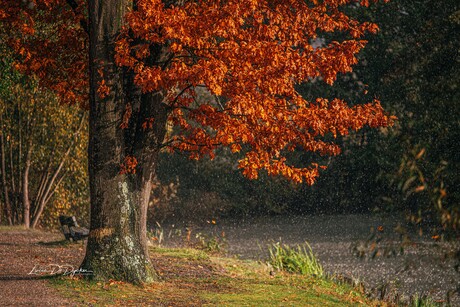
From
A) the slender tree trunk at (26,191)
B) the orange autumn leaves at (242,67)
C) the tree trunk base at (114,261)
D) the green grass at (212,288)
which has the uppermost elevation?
the orange autumn leaves at (242,67)

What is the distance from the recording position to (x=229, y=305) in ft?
35.7

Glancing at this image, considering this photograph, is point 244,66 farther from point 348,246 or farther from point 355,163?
point 355,163

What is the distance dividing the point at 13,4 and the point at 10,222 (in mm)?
10276

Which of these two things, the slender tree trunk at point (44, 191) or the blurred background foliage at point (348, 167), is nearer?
the slender tree trunk at point (44, 191)

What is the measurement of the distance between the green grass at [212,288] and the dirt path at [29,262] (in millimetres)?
339

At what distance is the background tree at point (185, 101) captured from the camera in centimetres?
1129

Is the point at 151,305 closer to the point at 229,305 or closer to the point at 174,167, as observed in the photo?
the point at 229,305

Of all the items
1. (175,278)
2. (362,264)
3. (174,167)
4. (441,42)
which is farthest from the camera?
(174,167)

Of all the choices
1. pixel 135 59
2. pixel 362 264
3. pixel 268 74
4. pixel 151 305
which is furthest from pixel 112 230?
pixel 362 264

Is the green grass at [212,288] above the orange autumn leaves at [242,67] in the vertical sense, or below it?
below

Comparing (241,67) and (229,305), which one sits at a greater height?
(241,67)

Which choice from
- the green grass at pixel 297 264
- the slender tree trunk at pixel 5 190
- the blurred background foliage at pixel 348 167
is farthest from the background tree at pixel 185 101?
the blurred background foliage at pixel 348 167

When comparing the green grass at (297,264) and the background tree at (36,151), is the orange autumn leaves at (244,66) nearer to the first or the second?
the green grass at (297,264)

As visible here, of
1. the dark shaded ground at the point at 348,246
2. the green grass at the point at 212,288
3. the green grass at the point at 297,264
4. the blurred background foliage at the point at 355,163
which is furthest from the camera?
the blurred background foliage at the point at 355,163
